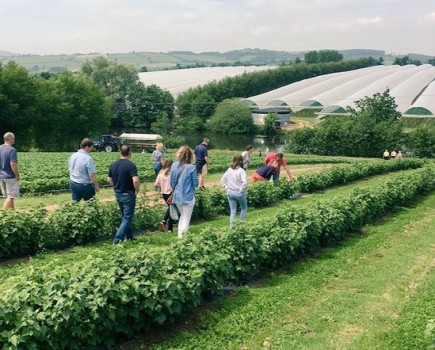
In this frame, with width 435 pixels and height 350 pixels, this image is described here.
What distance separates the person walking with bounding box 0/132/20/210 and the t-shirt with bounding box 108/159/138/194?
8.58ft

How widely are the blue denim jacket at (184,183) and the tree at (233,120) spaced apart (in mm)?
78059

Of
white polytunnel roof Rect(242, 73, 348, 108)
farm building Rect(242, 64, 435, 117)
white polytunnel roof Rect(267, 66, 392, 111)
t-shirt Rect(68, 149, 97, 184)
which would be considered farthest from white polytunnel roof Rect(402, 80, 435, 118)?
Result: t-shirt Rect(68, 149, 97, 184)

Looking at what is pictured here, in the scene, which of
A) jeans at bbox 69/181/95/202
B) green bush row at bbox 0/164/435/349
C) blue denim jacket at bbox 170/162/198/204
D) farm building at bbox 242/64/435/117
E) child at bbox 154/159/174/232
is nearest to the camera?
green bush row at bbox 0/164/435/349

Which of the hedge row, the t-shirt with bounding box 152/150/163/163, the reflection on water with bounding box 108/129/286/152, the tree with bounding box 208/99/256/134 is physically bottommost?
the reflection on water with bounding box 108/129/286/152

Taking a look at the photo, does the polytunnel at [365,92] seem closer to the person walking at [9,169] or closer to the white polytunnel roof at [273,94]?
the white polytunnel roof at [273,94]

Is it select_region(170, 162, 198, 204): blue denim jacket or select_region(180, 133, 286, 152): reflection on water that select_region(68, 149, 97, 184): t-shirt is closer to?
select_region(170, 162, 198, 204): blue denim jacket

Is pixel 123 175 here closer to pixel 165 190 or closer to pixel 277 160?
pixel 165 190

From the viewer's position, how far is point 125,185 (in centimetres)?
927

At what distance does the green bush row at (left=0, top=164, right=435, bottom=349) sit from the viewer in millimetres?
4961

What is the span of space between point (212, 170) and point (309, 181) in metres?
8.14

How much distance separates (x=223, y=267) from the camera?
22.8ft

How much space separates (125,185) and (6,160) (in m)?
3.07

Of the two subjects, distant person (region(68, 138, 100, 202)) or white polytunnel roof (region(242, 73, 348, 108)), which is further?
white polytunnel roof (region(242, 73, 348, 108))

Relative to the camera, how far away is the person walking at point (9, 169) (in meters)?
10.5
